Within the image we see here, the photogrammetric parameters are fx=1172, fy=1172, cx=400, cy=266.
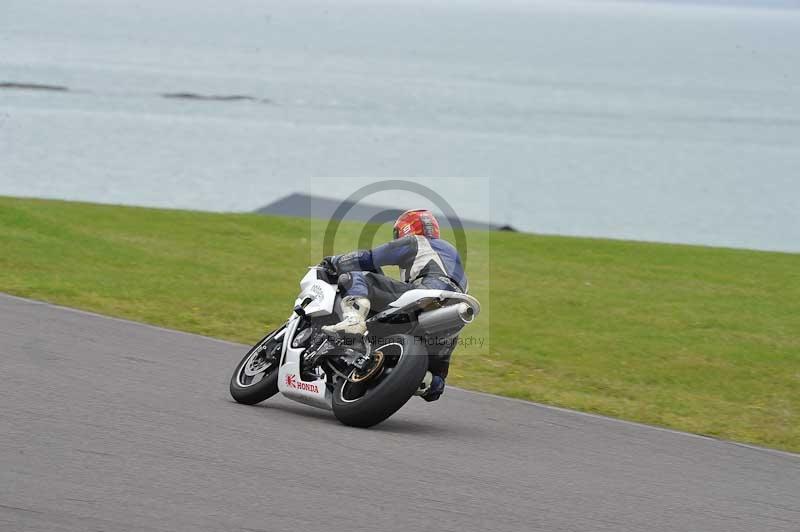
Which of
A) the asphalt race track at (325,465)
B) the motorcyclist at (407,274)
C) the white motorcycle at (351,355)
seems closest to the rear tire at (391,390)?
the white motorcycle at (351,355)

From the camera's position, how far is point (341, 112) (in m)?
72.4

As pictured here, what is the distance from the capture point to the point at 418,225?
25.4 ft

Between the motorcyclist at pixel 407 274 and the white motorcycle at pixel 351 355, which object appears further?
the motorcyclist at pixel 407 274

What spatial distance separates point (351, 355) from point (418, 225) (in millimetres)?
967

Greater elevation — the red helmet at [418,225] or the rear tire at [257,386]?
the red helmet at [418,225]

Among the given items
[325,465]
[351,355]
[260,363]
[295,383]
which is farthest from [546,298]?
[325,465]

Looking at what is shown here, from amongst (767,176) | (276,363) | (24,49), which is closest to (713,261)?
(276,363)

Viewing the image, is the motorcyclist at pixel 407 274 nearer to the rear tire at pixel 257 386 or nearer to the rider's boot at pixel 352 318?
the rider's boot at pixel 352 318

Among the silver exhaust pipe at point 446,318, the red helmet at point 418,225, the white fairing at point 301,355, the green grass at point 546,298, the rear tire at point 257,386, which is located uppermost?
the red helmet at point 418,225

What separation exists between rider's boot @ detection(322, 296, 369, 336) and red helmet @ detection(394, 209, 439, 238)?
59 centimetres

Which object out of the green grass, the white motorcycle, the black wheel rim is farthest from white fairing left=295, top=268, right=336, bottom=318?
the green grass

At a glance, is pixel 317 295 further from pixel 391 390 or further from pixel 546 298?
pixel 546 298

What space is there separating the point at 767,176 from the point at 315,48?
277 ft

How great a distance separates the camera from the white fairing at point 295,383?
767 centimetres
